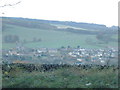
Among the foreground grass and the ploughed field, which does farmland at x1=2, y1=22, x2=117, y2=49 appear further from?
the foreground grass

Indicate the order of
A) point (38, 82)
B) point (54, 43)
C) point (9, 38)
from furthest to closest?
point (54, 43) → point (9, 38) → point (38, 82)

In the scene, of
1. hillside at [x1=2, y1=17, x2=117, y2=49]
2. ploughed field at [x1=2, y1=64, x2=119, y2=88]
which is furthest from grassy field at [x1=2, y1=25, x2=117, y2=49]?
ploughed field at [x1=2, y1=64, x2=119, y2=88]

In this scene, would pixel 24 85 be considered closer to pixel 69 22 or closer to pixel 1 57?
pixel 1 57

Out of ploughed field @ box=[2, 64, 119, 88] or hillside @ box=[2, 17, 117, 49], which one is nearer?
ploughed field @ box=[2, 64, 119, 88]

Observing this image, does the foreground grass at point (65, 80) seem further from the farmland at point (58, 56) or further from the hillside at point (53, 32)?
the hillside at point (53, 32)

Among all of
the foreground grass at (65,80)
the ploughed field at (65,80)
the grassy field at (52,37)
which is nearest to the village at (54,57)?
the grassy field at (52,37)

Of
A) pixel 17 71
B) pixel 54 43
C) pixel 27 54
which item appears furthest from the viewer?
pixel 54 43

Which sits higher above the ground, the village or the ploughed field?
the ploughed field

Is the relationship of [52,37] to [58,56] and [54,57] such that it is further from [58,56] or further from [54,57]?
[54,57]

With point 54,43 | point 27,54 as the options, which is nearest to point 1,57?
point 27,54

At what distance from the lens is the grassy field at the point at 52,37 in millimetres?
19016

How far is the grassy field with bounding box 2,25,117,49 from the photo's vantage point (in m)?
19.0

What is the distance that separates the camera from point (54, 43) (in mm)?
20516

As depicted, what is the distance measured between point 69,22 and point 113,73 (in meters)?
14.9
